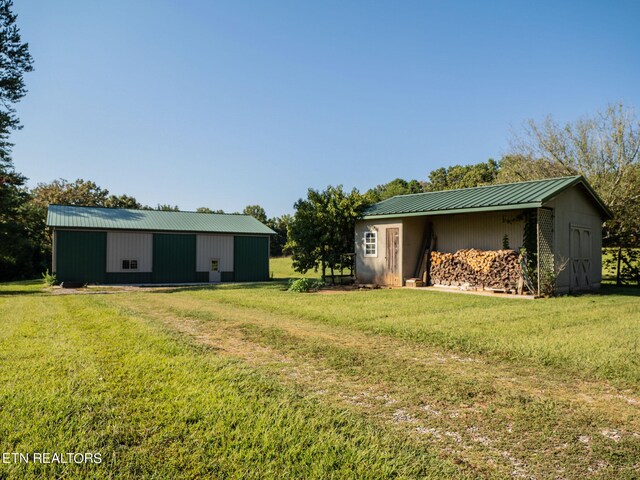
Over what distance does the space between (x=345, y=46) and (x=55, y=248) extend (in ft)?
49.3

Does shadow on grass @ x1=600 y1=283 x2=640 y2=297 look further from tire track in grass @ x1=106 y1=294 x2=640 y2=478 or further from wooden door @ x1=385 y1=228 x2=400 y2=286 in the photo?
tire track in grass @ x1=106 y1=294 x2=640 y2=478

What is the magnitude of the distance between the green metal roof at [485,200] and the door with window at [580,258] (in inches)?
55.7

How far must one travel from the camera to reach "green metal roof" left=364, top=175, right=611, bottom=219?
13406 mm

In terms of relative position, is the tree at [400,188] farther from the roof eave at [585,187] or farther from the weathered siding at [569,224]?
the weathered siding at [569,224]

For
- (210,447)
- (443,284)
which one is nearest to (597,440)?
(210,447)

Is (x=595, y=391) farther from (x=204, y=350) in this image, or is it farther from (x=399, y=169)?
(x=399, y=169)

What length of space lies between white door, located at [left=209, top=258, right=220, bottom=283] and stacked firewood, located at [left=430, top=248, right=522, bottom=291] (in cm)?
1116

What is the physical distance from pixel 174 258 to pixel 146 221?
93.5 inches

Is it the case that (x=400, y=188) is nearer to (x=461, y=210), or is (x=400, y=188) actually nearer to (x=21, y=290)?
(x=461, y=210)

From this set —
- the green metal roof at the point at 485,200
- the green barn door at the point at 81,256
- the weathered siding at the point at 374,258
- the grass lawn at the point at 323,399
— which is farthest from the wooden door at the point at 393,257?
the green barn door at the point at 81,256

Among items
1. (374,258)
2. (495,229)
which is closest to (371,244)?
(374,258)

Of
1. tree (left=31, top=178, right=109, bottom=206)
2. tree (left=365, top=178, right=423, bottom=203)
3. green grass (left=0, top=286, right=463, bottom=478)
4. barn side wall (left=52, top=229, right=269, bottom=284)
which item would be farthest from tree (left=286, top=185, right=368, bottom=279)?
tree (left=365, top=178, right=423, bottom=203)

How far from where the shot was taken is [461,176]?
54.7m

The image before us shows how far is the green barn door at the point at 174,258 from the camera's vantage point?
69.1 ft
